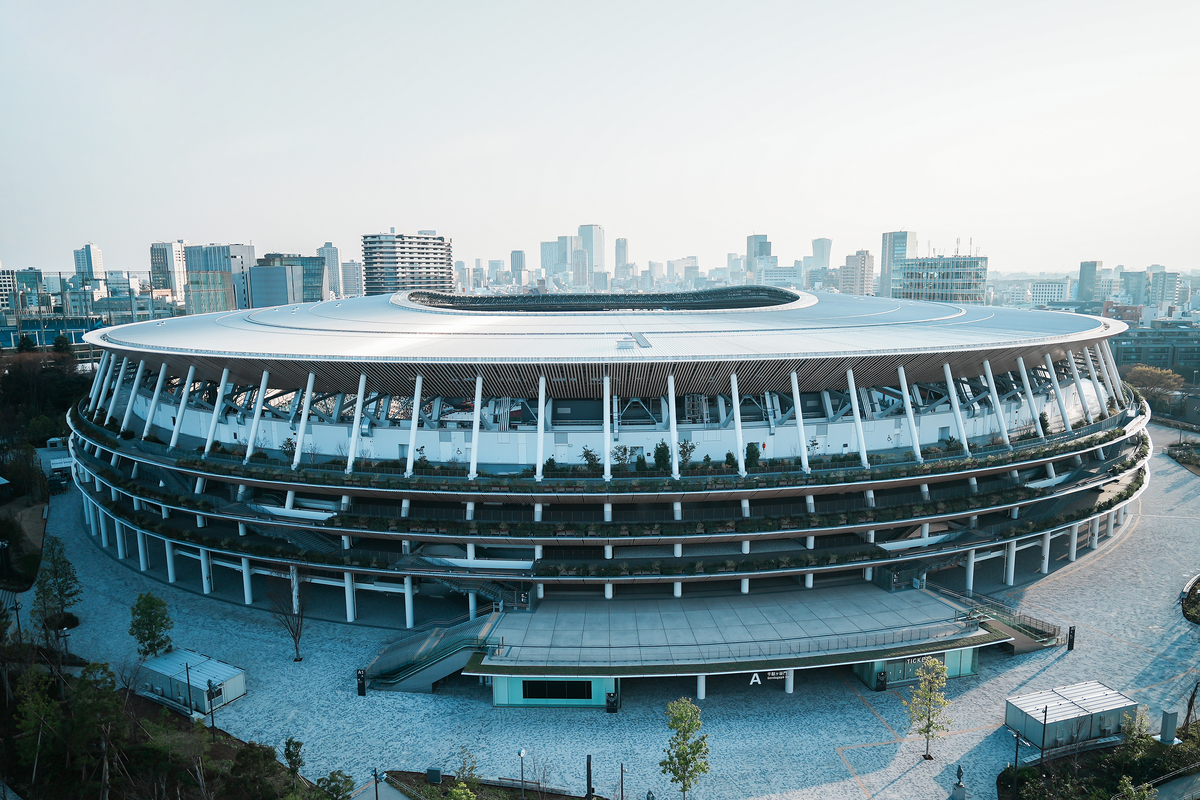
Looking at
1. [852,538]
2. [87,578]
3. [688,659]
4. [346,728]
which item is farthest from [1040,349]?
[87,578]

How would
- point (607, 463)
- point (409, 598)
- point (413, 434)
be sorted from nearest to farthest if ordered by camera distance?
1. point (607, 463)
2. point (413, 434)
3. point (409, 598)

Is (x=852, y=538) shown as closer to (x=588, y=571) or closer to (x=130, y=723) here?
(x=588, y=571)

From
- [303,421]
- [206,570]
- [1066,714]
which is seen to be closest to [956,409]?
[1066,714]

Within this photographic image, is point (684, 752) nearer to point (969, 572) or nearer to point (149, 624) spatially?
point (969, 572)

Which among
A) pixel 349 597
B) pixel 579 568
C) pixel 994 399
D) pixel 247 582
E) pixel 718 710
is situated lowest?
pixel 718 710

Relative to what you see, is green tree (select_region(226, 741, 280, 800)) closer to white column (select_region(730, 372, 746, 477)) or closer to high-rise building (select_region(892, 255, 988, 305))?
white column (select_region(730, 372, 746, 477))
